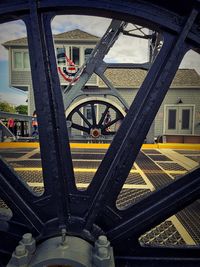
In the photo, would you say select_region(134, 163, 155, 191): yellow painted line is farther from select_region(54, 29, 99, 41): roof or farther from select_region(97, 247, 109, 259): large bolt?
select_region(54, 29, 99, 41): roof

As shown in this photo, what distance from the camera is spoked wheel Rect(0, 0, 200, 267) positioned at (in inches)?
50.2

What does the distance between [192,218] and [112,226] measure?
59.5 inches

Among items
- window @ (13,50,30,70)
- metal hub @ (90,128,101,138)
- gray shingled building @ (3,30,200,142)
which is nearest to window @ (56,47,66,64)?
gray shingled building @ (3,30,200,142)

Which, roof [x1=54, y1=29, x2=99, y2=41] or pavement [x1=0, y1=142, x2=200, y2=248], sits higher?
roof [x1=54, y1=29, x2=99, y2=41]

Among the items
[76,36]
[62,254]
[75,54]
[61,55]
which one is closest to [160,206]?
[62,254]

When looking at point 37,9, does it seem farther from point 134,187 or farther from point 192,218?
point 134,187

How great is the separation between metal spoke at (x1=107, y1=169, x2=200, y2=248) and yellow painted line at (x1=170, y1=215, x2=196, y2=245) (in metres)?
0.91

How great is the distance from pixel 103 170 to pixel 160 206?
1.37 feet

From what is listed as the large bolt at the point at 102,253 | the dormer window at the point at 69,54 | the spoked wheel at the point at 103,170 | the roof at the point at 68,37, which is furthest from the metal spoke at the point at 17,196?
the roof at the point at 68,37

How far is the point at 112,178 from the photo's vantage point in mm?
1307

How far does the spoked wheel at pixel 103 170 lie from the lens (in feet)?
4.18

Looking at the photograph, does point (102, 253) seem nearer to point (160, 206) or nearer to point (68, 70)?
point (160, 206)

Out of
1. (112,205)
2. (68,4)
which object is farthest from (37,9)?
(112,205)

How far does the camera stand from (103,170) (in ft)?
4.41
